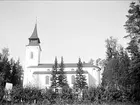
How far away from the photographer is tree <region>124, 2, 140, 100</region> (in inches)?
695

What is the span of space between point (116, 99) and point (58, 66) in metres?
26.3

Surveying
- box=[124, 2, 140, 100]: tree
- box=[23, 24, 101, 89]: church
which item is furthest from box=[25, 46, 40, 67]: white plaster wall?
box=[124, 2, 140, 100]: tree

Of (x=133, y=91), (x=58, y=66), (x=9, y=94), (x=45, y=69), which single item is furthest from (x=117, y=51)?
(x=9, y=94)

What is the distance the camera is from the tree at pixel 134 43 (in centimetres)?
1765

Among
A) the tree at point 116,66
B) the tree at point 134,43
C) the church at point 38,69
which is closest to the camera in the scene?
the tree at point 134,43

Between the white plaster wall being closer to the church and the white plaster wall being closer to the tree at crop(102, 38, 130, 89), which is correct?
the church

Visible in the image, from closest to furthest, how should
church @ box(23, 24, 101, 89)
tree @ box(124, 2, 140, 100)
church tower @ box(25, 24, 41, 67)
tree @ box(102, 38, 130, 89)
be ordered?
1. tree @ box(124, 2, 140, 100)
2. tree @ box(102, 38, 130, 89)
3. church @ box(23, 24, 101, 89)
4. church tower @ box(25, 24, 41, 67)

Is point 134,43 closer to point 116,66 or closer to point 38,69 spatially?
point 116,66

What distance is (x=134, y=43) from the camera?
17.9 meters

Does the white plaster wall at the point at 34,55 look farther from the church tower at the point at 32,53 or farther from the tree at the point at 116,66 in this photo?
the tree at the point at 116,66

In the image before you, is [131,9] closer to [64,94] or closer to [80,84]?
[64,94]

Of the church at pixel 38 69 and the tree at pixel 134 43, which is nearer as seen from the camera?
the tree at pixel 134 43

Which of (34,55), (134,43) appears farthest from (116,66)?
(34,55)

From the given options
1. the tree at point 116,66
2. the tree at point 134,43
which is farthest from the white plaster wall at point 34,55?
the tree at point 134,43
